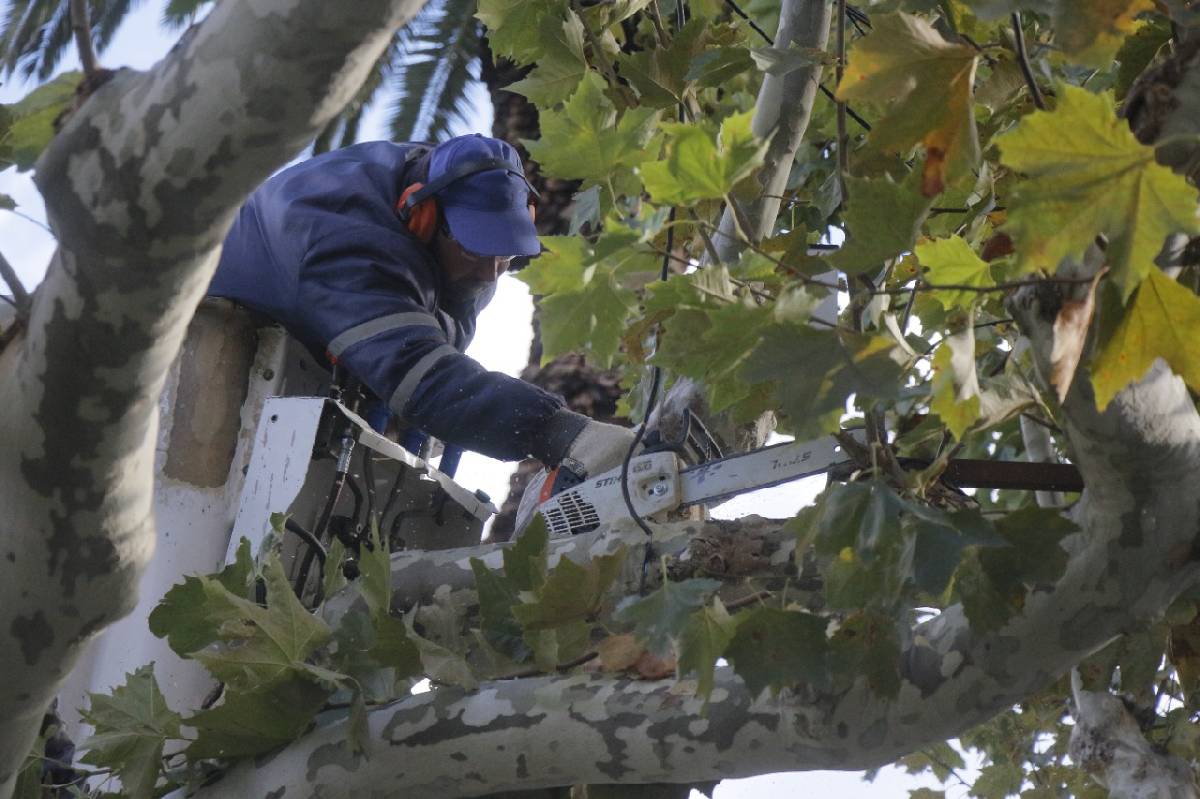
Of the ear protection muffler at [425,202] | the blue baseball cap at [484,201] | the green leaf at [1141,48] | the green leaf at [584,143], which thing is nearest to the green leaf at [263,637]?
the green leaf at [584,143]

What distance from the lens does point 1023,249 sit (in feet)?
5.60

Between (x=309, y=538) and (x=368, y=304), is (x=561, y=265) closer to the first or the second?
(x=309, y=538)

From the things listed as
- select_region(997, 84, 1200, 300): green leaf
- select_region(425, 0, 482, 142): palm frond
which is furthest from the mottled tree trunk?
select_region(997, 84, 1200, 300): green leaf

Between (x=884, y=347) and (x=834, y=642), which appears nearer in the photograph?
(x=884, y=347)

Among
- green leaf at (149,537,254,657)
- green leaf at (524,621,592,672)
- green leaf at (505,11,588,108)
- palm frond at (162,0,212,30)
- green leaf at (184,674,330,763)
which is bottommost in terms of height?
green leaf at (184,674,330,763)

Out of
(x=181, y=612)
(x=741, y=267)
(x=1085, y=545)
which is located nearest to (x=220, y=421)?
(x=181, y=612)

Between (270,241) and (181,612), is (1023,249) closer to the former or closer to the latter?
(181,612)

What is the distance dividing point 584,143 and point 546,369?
3649mm

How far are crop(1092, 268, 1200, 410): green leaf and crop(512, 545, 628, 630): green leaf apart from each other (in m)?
0.83

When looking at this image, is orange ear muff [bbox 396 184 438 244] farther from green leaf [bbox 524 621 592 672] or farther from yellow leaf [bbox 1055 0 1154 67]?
yellow leaf [bbox 1055 0 1154 67]

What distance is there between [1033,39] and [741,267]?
1.15m

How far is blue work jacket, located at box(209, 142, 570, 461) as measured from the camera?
4047 millimetres

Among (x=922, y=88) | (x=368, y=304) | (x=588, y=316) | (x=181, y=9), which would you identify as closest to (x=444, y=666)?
(x=588, y=316)

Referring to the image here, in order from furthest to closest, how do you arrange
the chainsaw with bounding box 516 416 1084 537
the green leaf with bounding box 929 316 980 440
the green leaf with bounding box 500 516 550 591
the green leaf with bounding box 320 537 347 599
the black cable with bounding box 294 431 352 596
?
the black cable with bounding box 294 431 352 596 → the green leaf with bounding box 320 537 347 599 → the chainsaw with bounding box 516 416 1084 537 → the green leaf with bounding box 500 516 550 591 → the green leaf with bounding box 929 316 980 440
